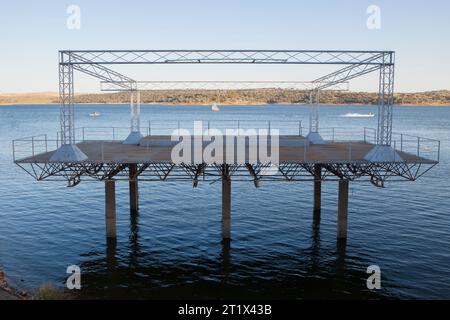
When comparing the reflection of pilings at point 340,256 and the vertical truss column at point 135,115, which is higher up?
the vertical truss column at point 135,115

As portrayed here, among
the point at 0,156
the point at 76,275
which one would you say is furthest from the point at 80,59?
the point at 0,156

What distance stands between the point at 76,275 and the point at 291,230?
13444 mm

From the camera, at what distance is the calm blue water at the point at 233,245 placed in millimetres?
21531

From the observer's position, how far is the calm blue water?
2153 centimetres

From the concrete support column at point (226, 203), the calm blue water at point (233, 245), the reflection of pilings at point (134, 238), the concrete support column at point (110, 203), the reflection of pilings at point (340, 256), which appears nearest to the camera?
the calm blue water at point (233, 245)

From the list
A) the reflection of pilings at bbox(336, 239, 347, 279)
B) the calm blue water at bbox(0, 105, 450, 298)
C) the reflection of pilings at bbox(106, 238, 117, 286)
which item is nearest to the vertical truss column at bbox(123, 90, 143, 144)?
the calm blue water at bbox(0, 105, 450, 298)

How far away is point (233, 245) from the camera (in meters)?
26.5

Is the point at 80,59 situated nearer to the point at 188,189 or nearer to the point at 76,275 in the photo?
the point at 76,275

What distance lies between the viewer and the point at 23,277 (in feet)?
72.4

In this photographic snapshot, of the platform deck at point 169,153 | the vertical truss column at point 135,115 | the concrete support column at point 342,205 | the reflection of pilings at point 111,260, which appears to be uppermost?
the vertical truss column at point 135,115

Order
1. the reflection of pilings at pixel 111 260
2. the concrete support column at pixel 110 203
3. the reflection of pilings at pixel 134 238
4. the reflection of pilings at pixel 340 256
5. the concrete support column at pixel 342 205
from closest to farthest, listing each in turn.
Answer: the reflection of pilings at pixel 111 260 → the reflection of pilings at pixel 340 256 → the reflection of pilings at pixel 134 238 → the concrete support column at pixel 110 203 → the concrete support column at pixel 342 205

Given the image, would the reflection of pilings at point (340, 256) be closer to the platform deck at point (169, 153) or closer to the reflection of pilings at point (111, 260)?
the platform deck at point (169, 153)

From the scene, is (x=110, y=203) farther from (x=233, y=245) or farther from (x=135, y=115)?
(x=135, y=115)

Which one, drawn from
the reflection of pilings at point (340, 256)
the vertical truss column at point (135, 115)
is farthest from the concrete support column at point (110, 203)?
the reflection of pilings at point (340, 256)
